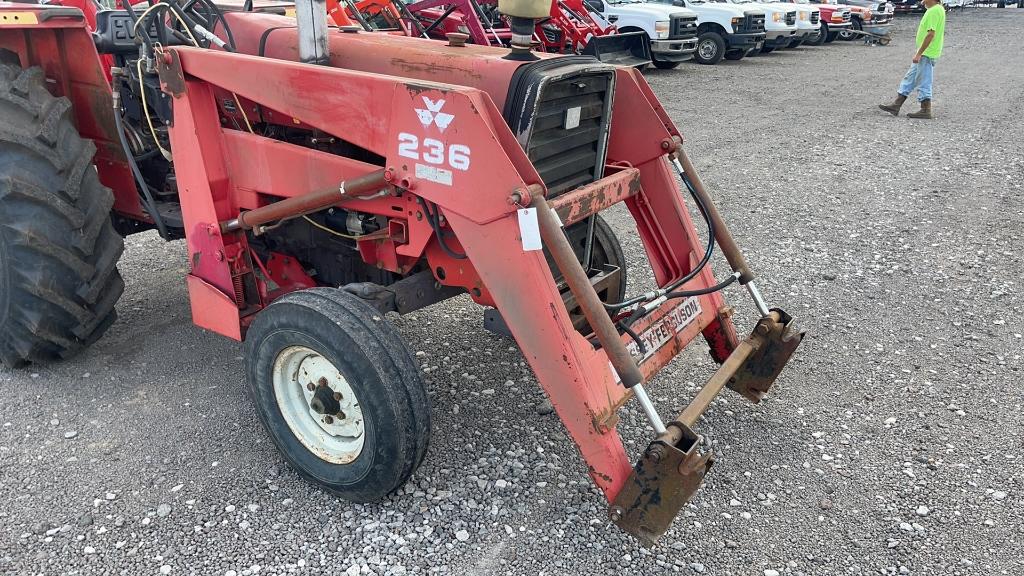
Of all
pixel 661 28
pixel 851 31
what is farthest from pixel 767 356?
pixel 851 31

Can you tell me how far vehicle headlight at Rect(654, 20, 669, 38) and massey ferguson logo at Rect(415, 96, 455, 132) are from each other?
1239 cm

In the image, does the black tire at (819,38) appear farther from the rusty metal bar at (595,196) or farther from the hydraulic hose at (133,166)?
the hydraulic hose at (133,166)

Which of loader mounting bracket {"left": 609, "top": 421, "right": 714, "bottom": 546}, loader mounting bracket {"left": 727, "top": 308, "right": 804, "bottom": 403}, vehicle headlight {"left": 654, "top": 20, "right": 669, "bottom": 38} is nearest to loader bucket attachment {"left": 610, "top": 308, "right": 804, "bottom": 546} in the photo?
loader mounting bracket {"left": 609, "top": 421, "right": 714, "bottom": 546}

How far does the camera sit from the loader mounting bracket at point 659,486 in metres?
2.50

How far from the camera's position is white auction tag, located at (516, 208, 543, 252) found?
252 cm

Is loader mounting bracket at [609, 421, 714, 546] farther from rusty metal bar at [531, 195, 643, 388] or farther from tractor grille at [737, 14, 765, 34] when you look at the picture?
tractor grille at [737, 14, 765, 34]

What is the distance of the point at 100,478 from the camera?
10.0 feet

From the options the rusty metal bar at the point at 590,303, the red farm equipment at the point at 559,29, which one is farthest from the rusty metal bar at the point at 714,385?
the red farm equipment at the point at 559,29

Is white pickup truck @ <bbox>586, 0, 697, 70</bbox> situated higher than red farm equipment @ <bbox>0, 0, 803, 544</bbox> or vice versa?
white pickup truck @ <bbox>586, 0, 697, 70</bbox>

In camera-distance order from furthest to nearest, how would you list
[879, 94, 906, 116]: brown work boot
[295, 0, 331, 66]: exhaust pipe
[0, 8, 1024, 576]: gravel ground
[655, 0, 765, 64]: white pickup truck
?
[655, 0, 765, 64]: white pickup truck, [879, 94, 906, 116]: brown work boot, [295, 0, 331, 66]: exhaust pipe, [0, 8, 1024, 576]: gravel ground

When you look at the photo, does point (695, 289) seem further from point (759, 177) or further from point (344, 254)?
point (759, 177)

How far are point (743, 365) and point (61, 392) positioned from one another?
10.2 feet

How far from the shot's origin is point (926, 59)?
10320 millimetres

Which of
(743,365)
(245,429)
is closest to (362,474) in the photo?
(245,429)
